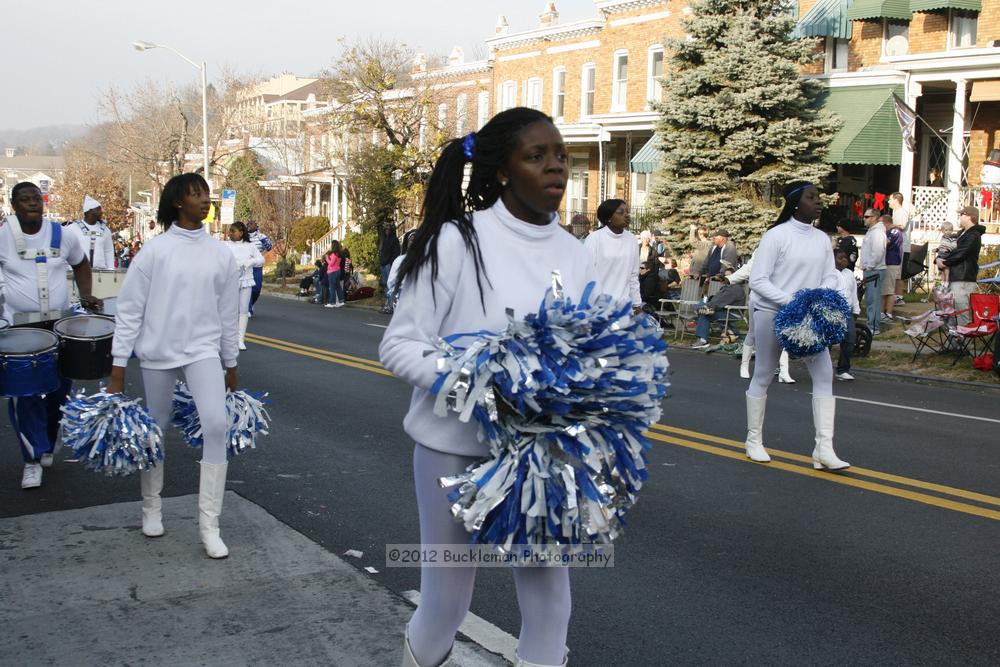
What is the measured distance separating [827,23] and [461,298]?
25303 mm

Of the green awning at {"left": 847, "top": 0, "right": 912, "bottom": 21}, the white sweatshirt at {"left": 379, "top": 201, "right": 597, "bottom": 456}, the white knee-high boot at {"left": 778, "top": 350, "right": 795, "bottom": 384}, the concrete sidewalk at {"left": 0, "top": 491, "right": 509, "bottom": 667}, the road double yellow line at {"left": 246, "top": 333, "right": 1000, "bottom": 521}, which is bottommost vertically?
the concrete sidewalk at {"left": 0, "top": 491, "right": 509, "bottom": 667}

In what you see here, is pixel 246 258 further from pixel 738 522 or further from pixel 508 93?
pixel 508 93

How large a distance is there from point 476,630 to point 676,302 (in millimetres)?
14120

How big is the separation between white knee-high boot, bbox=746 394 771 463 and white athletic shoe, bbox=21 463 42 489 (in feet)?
16.0

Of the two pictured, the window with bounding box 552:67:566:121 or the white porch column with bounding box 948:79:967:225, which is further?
the window with bounding box 552:67:566:121

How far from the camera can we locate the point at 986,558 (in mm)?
5609

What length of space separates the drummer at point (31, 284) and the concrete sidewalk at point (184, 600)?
3.34 ft

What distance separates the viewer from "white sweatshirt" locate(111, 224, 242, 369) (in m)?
5.36

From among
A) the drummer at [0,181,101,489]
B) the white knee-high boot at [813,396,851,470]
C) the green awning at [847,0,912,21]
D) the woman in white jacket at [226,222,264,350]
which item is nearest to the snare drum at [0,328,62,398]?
the drummer at [0,181,101,489]

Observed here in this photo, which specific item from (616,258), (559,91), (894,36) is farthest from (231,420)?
(559,91)

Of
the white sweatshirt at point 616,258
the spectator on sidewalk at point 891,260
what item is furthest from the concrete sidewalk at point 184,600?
the spectator on sidewalk at point 891,260

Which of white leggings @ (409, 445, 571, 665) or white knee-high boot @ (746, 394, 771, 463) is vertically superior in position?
white leggings @ (409, 445, 571, 665)

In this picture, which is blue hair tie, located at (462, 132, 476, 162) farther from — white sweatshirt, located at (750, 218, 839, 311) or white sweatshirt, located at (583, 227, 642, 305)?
white sweatshirt, located at (583, 227, 642, 305)

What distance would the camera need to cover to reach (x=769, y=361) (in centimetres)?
768
